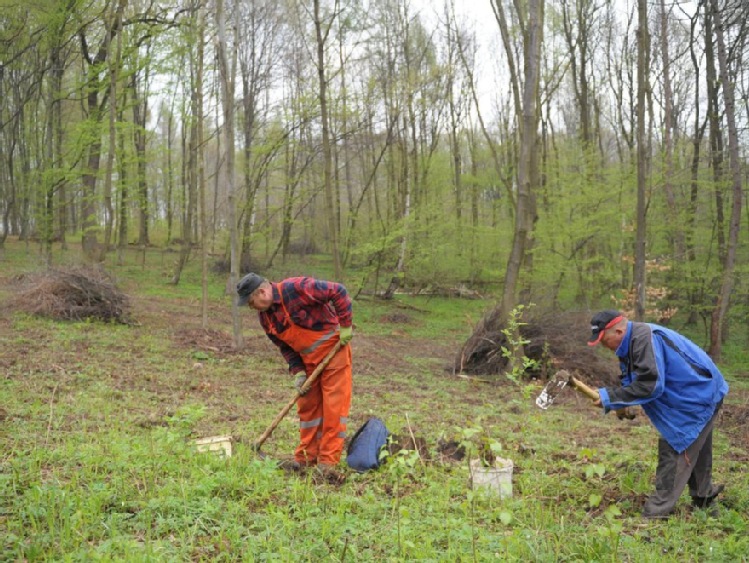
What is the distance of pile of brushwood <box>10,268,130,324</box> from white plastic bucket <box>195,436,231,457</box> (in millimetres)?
8076

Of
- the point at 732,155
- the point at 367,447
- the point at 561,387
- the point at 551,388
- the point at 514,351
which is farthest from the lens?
the point at 732,155

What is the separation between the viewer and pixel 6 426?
513 cm

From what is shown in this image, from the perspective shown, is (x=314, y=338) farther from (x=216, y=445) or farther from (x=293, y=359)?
(x=216, y=445)

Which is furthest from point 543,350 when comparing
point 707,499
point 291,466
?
point 291,466

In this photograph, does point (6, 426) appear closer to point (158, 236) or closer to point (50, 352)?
point (50, 352)

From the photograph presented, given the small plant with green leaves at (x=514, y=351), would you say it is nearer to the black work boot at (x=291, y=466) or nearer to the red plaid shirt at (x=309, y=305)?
the red plaid shirt at (x=309, y=305)

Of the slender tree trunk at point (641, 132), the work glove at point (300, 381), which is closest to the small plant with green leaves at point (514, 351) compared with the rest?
the work glove at point (300, 381)

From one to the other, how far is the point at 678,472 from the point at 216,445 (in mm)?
3500

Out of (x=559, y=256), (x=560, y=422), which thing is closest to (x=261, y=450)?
(x=560, y=422)

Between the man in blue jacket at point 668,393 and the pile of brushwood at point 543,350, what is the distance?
233 inches

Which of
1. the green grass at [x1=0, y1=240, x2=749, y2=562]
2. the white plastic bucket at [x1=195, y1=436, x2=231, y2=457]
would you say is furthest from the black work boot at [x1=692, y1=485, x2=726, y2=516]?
the white plastic bucket at [x1=195, y1=436, x2=231, y2=457]

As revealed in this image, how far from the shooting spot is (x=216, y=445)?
4953 millimetres

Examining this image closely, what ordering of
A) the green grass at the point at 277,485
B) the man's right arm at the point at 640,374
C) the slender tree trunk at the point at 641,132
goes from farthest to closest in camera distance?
1. the slender tree trunk at the point at 641,132
2. the man's right arm at the point at 640,374
3. the green grass at the point at 277,485

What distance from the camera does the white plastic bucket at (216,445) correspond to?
181 inches
